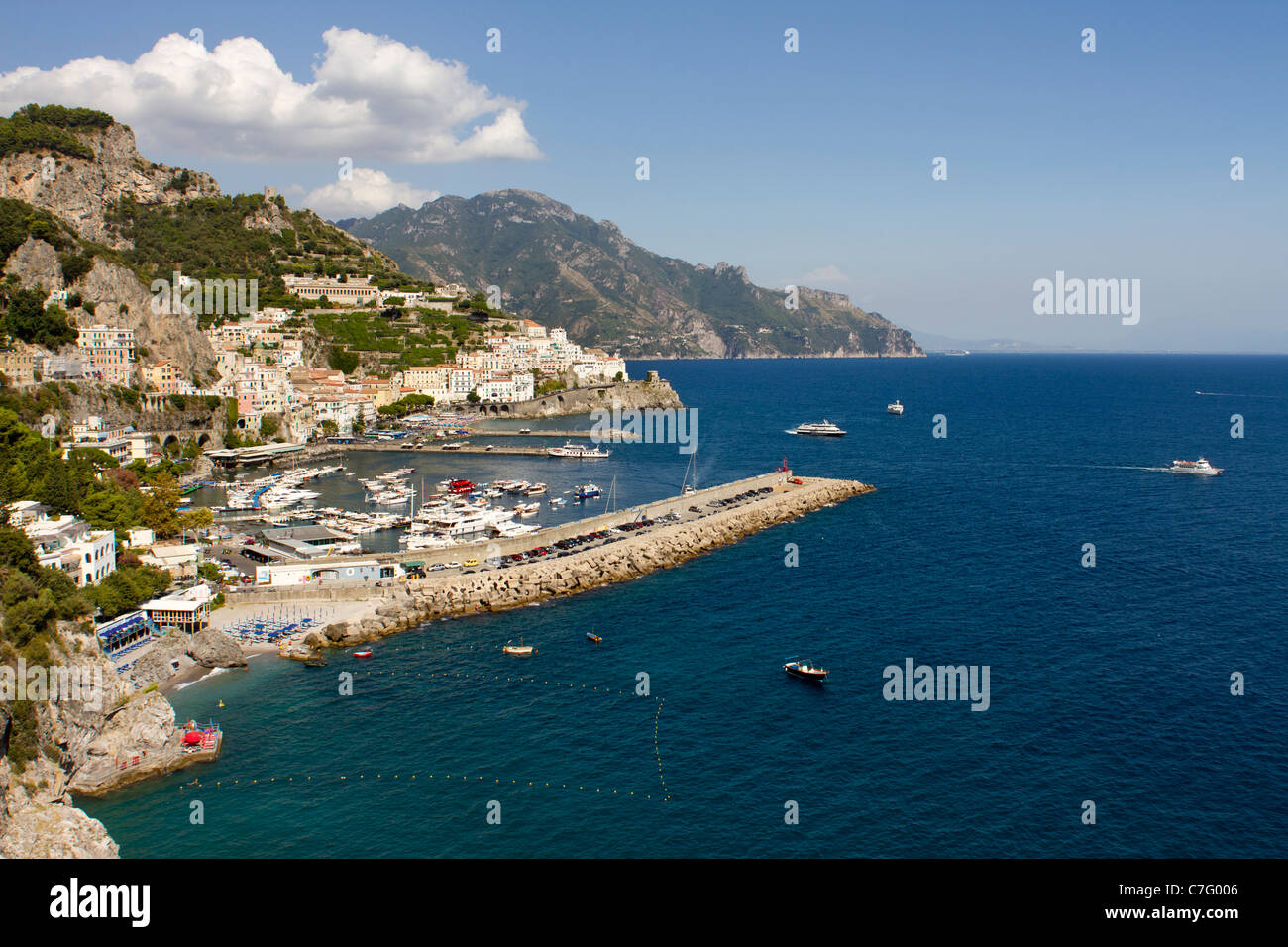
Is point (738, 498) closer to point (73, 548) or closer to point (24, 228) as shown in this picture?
point (73, 548)

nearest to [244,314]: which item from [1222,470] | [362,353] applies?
[362,353]

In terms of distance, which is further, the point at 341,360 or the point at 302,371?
the point at 341,360

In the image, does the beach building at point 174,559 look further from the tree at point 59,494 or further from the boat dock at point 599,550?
the tree at point 59,494

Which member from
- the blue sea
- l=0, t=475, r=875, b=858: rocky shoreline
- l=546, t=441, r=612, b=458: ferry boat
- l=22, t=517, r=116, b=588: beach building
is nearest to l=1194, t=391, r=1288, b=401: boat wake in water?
the blue sea

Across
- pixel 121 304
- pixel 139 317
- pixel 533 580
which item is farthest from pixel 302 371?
pixel 533 580

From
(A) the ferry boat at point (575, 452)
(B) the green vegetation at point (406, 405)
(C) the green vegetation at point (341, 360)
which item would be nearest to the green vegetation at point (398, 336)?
(C) the green vegetation at point (341, 360)
